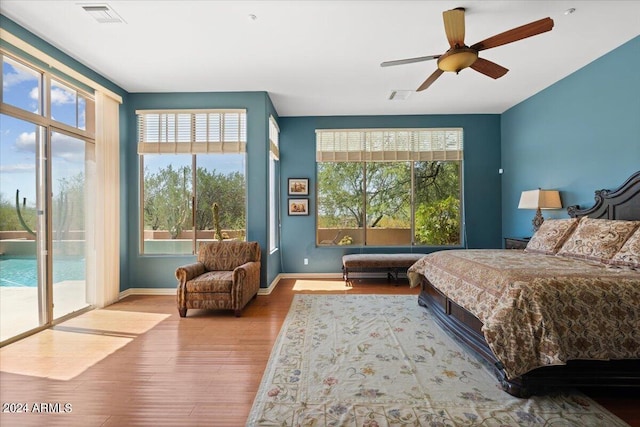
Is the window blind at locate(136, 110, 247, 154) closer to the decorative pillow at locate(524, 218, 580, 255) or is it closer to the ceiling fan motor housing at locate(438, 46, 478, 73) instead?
the ceiling fan motor housing at locate(438, 46, 478, 73)

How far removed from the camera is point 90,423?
186 centimetres

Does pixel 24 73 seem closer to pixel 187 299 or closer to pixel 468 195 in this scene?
pixel 187 299

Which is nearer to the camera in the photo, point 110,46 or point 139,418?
point 139,418

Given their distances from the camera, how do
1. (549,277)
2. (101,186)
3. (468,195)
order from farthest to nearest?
(468,195) < (101,186) < (549,277)

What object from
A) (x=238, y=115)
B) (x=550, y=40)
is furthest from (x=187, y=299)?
(x=550, y=40)

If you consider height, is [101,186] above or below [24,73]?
below

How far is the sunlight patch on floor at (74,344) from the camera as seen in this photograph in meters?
2.51

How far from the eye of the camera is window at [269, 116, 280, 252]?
535cm

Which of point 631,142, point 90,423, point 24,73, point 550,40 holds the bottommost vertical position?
point 90,423

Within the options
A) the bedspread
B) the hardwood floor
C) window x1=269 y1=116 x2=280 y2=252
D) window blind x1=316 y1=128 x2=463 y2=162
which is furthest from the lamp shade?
window x1=269 y1=116 x2=280 y2=252

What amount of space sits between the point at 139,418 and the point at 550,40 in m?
5.08

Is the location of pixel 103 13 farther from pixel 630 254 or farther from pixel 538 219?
pixel 538 219

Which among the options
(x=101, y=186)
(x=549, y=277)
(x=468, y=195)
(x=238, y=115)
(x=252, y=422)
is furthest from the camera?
(x=468, y=195)

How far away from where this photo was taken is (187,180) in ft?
16.2
